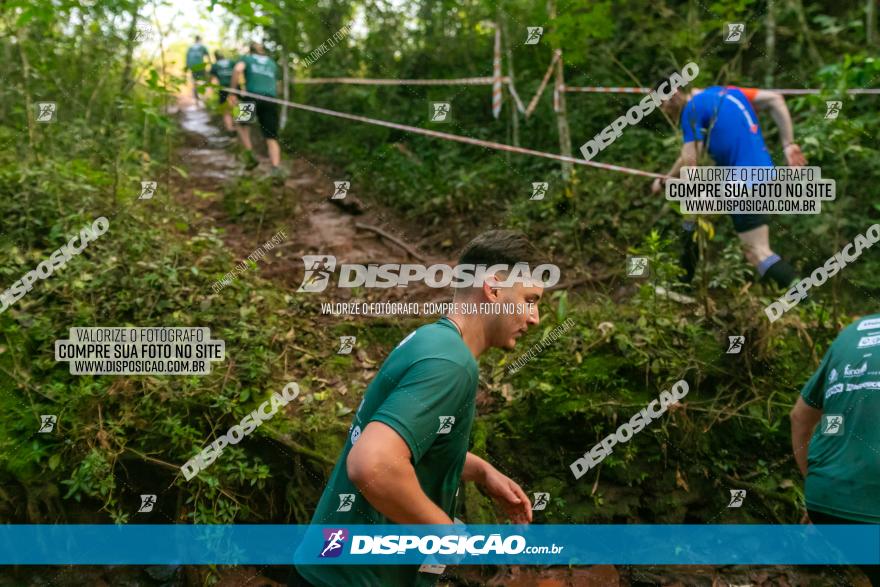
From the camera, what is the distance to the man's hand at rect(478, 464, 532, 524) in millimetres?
2621

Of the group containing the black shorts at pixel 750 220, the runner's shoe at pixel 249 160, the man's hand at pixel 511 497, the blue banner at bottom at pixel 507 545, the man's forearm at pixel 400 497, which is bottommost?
the blue banner at bottom at pixel 507 545

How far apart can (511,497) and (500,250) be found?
0.86 meters

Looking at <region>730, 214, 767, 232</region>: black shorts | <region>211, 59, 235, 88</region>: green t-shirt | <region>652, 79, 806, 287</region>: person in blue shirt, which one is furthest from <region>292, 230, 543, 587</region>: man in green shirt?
<region>211, 59, 235, 88</region>: green t-shirt

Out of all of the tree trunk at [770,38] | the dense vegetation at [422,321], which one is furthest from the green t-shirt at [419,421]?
the tree trunk at [770,38]

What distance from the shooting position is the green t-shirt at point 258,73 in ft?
31.5

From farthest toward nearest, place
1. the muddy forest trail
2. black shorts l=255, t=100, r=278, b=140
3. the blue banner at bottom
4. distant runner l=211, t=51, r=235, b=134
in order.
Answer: distant runner l=211, t=51, r=235, b=134, black shorts l=255, t=100, r=278, b=140, the muddy forest trail, the blue banner at bottom

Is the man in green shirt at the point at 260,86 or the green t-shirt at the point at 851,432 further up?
the man in green shirt at the point at 260,86

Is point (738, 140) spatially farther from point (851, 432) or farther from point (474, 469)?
point (474, 469)

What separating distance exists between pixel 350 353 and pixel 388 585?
3.66m

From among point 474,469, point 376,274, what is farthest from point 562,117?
point 474,469

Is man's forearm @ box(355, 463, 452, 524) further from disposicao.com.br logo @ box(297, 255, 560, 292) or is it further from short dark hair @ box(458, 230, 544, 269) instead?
disposicao.com.br logo @ box(297, 255, 560, 292)

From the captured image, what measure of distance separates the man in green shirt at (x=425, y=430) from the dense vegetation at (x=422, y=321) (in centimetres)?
250

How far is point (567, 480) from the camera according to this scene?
516cm

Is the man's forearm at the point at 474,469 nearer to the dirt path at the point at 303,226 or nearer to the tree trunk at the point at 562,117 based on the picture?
the dirt path at the point at 303,226
